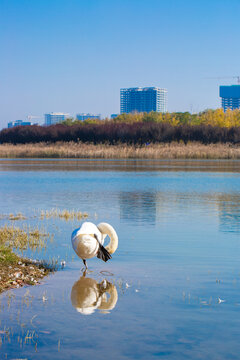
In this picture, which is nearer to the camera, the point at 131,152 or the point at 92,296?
the point at 92,296

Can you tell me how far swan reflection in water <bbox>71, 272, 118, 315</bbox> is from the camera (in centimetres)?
943

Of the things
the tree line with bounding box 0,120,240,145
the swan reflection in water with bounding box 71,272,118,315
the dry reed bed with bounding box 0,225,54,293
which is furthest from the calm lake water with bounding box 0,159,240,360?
the tree line with bounding box 0,120,240,145

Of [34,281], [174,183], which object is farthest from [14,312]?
[174,183]

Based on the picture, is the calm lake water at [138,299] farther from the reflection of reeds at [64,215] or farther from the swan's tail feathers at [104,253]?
the reflection of reeds at [64,215]

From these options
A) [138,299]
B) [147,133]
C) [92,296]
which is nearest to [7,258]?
[92,296]

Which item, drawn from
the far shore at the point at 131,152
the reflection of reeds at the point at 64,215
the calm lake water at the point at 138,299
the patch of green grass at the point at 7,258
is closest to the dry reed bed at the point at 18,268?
the patch of green grass at the point at 7,258

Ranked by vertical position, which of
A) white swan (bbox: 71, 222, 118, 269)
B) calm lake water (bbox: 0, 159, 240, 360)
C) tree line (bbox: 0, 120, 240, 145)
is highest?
tree line (bbox: 0, 120, 240, 145)

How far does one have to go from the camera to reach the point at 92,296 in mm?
10156

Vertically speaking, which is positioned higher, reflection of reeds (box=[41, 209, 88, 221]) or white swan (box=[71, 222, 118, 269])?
white swan (box=[71, 222, 118, 269])

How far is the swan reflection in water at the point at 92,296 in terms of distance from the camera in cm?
943

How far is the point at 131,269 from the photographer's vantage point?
1223 centimetres

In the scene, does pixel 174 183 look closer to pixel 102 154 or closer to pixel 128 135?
pixel 102 154

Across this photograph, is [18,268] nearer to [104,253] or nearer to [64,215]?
[104,253]

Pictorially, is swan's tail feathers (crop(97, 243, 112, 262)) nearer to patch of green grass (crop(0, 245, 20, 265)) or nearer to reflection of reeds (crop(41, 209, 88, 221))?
patch of green grass (crop(0, 245, 20, 265))
